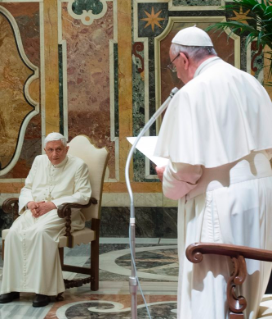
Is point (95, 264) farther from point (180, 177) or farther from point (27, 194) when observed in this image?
point (180, 177)

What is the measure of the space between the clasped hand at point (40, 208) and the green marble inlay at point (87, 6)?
153 inches

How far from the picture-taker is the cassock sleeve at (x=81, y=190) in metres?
6.00

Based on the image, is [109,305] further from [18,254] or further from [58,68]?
[58,68]

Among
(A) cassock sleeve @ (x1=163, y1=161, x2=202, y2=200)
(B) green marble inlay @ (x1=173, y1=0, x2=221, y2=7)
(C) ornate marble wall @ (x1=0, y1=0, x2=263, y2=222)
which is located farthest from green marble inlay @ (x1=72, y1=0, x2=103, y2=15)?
(A) cassock sleeve @ (x1=163, y1=161, x2=202, y2=200)

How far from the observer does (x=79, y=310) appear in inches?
211

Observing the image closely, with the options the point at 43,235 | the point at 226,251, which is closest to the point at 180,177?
the point at 226,251

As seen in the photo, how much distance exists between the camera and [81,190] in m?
6.09

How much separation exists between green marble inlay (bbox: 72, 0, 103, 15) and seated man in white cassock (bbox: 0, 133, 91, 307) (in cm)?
331

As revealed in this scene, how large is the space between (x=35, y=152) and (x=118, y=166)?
117cm

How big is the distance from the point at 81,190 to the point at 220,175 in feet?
10.2

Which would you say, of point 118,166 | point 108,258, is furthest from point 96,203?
point 118,166

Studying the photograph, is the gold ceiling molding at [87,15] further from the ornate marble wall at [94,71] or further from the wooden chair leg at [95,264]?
the wooden chair leg at [95,264]

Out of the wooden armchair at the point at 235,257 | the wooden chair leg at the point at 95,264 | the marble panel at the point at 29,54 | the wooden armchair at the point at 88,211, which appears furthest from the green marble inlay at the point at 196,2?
the wooden armchair at the point at 235,257

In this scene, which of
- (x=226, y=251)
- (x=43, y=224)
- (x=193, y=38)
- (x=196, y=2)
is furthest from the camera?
(x=196, y=2)
